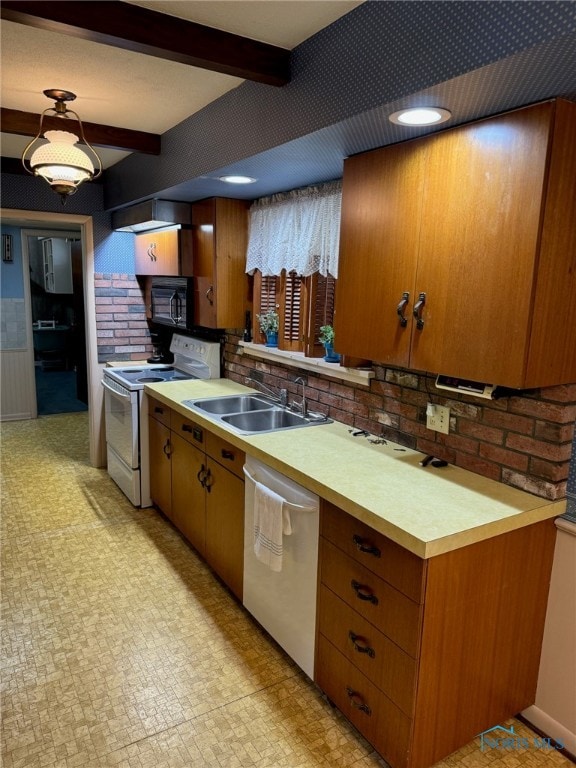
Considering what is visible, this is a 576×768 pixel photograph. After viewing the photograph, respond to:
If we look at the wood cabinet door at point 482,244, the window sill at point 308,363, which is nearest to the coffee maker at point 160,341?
the window sill at point 308,363

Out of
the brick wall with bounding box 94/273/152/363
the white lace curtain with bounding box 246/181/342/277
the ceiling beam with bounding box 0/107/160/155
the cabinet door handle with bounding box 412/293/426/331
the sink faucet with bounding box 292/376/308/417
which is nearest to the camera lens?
the cabinet door handle with bounding box 412/293/426/331

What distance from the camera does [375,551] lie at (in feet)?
5.31

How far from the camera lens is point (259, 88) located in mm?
2070

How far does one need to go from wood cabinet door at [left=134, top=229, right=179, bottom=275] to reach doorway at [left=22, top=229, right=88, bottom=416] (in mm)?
2489

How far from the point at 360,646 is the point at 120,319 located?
3348 mm

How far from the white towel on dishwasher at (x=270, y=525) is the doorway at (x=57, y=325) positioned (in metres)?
4.80

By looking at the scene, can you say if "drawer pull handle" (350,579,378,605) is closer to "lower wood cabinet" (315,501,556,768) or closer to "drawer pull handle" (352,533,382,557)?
"lower wood cabinet" (315,501,556,768)

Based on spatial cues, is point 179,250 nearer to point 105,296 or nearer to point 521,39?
point 105,296

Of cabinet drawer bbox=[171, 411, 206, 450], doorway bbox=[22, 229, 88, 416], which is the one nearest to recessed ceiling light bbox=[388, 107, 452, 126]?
cabinet drawer bbox=[171, 411, 206, 450]

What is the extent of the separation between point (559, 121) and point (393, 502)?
3.84ft

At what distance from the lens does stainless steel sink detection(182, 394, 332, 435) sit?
2717 mm

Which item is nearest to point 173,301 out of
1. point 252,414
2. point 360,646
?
point 252,414

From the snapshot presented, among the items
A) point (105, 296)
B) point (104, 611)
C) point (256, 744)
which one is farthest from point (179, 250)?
point (256, 744)

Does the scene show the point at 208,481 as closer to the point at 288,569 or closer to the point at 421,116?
the point at 288,569
